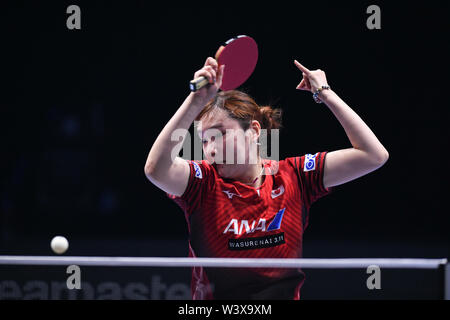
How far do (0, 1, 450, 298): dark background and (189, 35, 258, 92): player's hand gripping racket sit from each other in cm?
356

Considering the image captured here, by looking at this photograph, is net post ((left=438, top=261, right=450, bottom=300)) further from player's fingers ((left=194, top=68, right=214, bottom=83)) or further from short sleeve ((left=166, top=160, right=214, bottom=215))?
player's fingers ((left=194, top=68, right=214, bottom=83))

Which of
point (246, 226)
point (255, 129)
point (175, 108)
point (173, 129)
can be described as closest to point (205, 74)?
point (173, 129)

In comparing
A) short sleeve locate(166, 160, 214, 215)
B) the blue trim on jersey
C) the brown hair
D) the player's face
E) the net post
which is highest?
the brown hair

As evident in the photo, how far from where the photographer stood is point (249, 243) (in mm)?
1818

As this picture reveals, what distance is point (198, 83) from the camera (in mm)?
1618

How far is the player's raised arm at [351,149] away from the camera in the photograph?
1866 mm

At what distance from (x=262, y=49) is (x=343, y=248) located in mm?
2399

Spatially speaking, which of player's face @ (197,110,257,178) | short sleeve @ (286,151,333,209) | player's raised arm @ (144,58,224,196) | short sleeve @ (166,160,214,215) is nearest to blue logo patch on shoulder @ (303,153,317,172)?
short sleeve @ (286,151,333,209)

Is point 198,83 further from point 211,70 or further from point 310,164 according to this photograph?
point 310,164

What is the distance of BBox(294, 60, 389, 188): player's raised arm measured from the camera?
1866 millimetres

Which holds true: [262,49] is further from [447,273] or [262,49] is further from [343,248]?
[447,273]

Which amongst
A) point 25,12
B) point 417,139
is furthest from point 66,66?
point 417,139

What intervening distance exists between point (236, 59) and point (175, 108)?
4.05 meters

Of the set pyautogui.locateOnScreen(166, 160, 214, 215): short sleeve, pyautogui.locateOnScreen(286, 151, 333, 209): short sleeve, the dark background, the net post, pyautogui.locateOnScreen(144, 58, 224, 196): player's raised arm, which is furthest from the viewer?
the dark background
